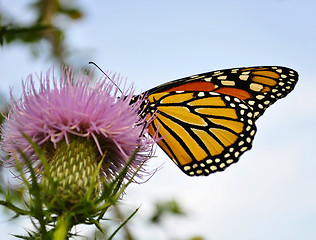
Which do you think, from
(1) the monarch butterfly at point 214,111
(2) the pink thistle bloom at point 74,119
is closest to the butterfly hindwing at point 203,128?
(1) the monarch butterfly at point 214,111

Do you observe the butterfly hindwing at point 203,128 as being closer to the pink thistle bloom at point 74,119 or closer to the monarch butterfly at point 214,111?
the monarch butterfly at point 214,111

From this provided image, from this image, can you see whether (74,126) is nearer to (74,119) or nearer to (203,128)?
(74,119)

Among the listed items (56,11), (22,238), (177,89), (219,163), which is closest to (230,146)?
(219,163)

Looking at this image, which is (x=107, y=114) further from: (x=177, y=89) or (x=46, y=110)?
(x=177, y=89)

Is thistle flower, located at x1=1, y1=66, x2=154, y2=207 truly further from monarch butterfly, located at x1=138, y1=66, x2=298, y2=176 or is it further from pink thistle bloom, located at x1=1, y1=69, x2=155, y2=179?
monarch butterfly, located at x1=138, y1=66, x2=298, y2=176

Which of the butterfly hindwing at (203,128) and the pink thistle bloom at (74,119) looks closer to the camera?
the pink thistle bloom at (74,119)

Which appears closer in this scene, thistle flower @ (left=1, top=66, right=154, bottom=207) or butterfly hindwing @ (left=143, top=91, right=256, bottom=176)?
thistle flower @ (left=1, top=66, right=154, bottom=207)

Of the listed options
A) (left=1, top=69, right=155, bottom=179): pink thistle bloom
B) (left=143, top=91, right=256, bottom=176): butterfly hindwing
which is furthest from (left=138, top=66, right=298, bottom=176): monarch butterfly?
(left=1, top=69, right=155, bottom=179): pink thistle bloom
